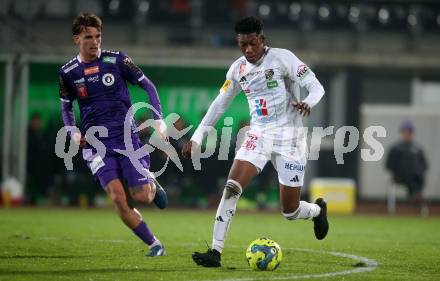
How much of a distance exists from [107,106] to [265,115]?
1.71m

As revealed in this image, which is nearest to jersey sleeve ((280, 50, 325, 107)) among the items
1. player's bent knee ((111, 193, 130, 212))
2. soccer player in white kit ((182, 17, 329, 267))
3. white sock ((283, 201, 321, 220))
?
soccer player in white kit ((182, 17, 329, 267))

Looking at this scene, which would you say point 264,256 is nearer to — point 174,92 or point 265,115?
point 265,115

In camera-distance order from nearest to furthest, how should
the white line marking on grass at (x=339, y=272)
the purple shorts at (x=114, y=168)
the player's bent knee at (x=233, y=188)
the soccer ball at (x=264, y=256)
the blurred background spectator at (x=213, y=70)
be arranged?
the white line marking on grass at (x=339, y=272)
the soccer ball at (x=264, y=256)
the player's bent knee at (x=233, y=188)
the purple shorts at (x=114, y=168)
the blurred background spectator at (x=213, y=70)

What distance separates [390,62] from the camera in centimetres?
2677

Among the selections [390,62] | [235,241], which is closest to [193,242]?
[235,241]

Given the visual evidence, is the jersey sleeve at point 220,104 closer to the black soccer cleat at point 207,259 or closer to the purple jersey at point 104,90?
the purple jersey at point 104,90

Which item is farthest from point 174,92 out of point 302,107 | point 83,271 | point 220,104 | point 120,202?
point 83,271

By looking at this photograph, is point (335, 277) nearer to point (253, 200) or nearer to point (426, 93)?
point (253, 200)

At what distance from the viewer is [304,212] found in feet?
34.7

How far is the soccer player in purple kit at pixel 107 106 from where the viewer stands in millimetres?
9969

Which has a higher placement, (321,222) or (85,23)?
(85,23)

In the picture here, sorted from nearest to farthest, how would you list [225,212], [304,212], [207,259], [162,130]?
[207,259]
[225,212]
[162,130]
[304,212]

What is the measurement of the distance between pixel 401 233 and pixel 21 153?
11.7 m

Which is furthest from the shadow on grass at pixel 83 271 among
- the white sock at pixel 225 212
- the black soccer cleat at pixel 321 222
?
the black soccer cleat at pixel 321 222
